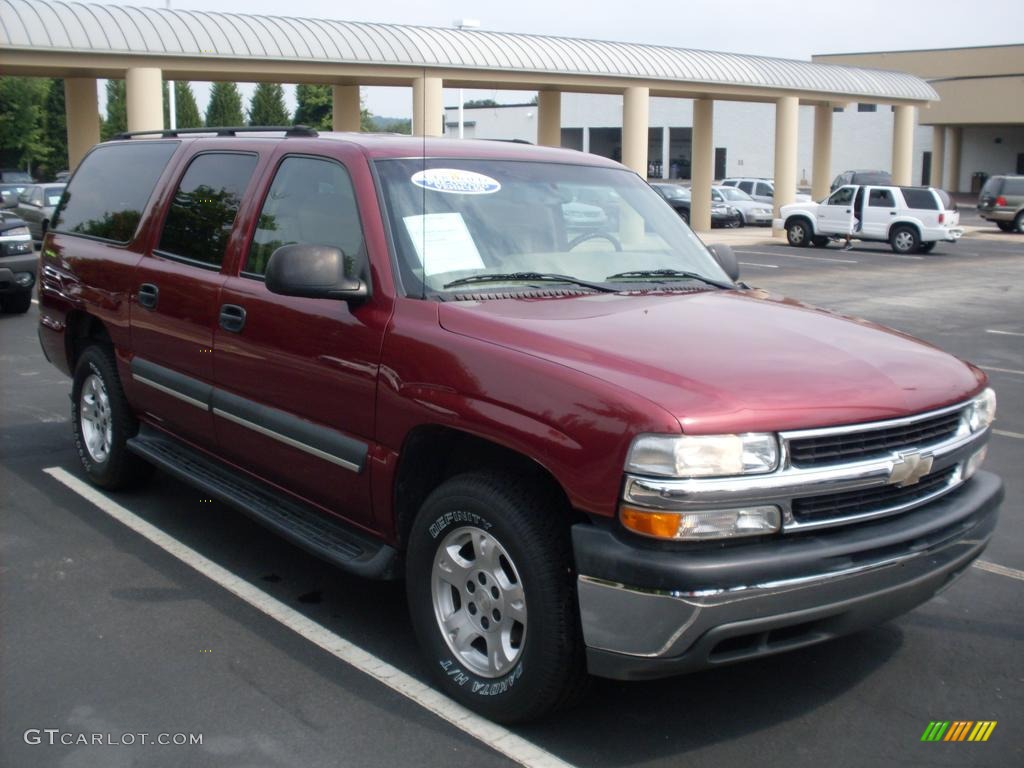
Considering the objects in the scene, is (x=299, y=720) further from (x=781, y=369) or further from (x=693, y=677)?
(x=781, y=369)

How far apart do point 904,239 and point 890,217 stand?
684mm

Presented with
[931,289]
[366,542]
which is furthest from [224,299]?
[931,289]

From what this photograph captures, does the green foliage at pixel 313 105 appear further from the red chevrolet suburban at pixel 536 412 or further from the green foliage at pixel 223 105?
the red chevrolet suburban at pixel 536 412

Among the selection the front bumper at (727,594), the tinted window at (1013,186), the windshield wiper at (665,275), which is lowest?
the front bumper at (727,594)

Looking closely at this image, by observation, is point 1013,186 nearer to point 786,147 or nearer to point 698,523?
point 786,147

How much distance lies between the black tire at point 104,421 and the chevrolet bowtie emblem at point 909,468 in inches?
163

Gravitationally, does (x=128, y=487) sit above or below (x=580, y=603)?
below

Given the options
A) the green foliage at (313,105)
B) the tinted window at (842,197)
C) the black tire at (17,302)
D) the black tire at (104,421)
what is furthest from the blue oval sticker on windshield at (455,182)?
the green foliage at (313,105)

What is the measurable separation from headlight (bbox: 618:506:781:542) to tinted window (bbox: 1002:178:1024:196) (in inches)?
1486

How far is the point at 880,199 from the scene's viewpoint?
29.1 m

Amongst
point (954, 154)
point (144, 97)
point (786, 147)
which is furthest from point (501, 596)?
point (954, 154)

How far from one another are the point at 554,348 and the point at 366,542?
1275 mm

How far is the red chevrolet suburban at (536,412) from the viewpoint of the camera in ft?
10.7

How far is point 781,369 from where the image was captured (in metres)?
3.58
